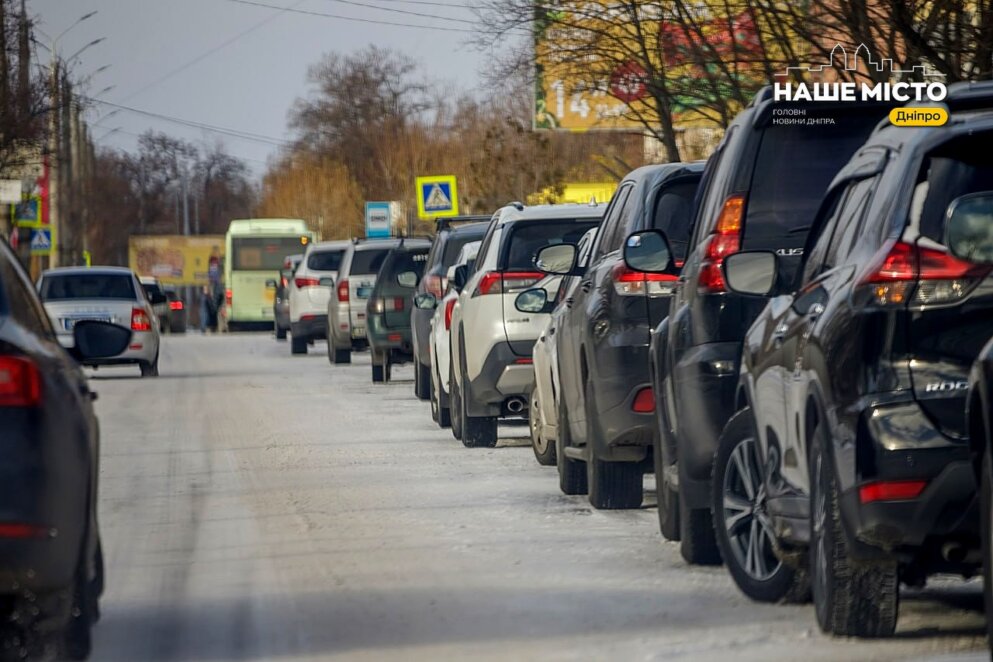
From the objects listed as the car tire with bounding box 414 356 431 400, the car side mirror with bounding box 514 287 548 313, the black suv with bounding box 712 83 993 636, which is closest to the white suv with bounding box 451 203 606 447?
the car side mirror with bounding box 514 287 548 313

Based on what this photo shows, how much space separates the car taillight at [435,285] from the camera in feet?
68.2

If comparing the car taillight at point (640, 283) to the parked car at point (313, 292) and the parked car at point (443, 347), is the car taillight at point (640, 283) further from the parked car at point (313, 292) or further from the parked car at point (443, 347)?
the parked car at point (313, 292)

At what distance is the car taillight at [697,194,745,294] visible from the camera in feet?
28.1

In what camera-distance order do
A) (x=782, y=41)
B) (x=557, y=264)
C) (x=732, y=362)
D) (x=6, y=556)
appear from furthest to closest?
(x=782, y=41) → (x=557, y=264) → (x=732, y=362) → (x=6, y=556)

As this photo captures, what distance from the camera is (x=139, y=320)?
28906mm

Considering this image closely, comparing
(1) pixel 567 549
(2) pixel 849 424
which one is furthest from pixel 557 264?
(2) pixel 849 424

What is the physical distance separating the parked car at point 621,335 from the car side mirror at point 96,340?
3.16m

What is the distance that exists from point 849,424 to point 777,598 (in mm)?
1692

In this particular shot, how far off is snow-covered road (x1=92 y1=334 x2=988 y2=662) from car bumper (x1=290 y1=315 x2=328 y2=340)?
20763mm

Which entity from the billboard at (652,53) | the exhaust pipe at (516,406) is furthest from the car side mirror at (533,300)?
the billboard at (652,53)

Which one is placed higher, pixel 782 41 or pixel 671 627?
pixel 782 41

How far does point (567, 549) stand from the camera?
9.52 metres

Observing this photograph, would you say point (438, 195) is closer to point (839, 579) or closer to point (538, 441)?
point (538, 441)

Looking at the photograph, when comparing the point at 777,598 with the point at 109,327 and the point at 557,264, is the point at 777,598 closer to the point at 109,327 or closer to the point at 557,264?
the point at 109,327
